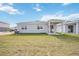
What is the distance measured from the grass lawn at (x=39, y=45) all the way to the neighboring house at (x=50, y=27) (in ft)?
0.63

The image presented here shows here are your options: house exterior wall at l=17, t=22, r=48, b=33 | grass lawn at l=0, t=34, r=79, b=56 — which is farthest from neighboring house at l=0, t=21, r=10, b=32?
Result: house exterior wall at l=17, t=22, r=48, b=33

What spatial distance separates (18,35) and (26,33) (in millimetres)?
256

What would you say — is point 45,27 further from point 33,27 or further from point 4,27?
point 4,27

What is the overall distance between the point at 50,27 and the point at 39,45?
2.71ft

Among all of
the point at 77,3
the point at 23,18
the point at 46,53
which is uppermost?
the point at 77,3

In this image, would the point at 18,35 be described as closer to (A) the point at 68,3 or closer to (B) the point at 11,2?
(B) the point at 11,2

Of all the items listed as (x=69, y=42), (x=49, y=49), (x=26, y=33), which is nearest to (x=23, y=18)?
(x=26, y=33)

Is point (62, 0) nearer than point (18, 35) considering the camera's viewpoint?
Yes

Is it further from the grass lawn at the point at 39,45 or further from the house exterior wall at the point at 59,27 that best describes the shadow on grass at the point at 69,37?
the house exterior wall at the point at 59,27

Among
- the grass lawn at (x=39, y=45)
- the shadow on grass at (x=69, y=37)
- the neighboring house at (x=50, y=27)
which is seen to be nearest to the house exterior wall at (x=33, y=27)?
the neighboring house at (x=50, y=27)

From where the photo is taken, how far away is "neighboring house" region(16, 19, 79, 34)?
505 cm

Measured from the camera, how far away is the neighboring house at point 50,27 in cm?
505

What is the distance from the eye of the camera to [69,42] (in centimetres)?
486

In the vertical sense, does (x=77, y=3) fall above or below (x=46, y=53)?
above
